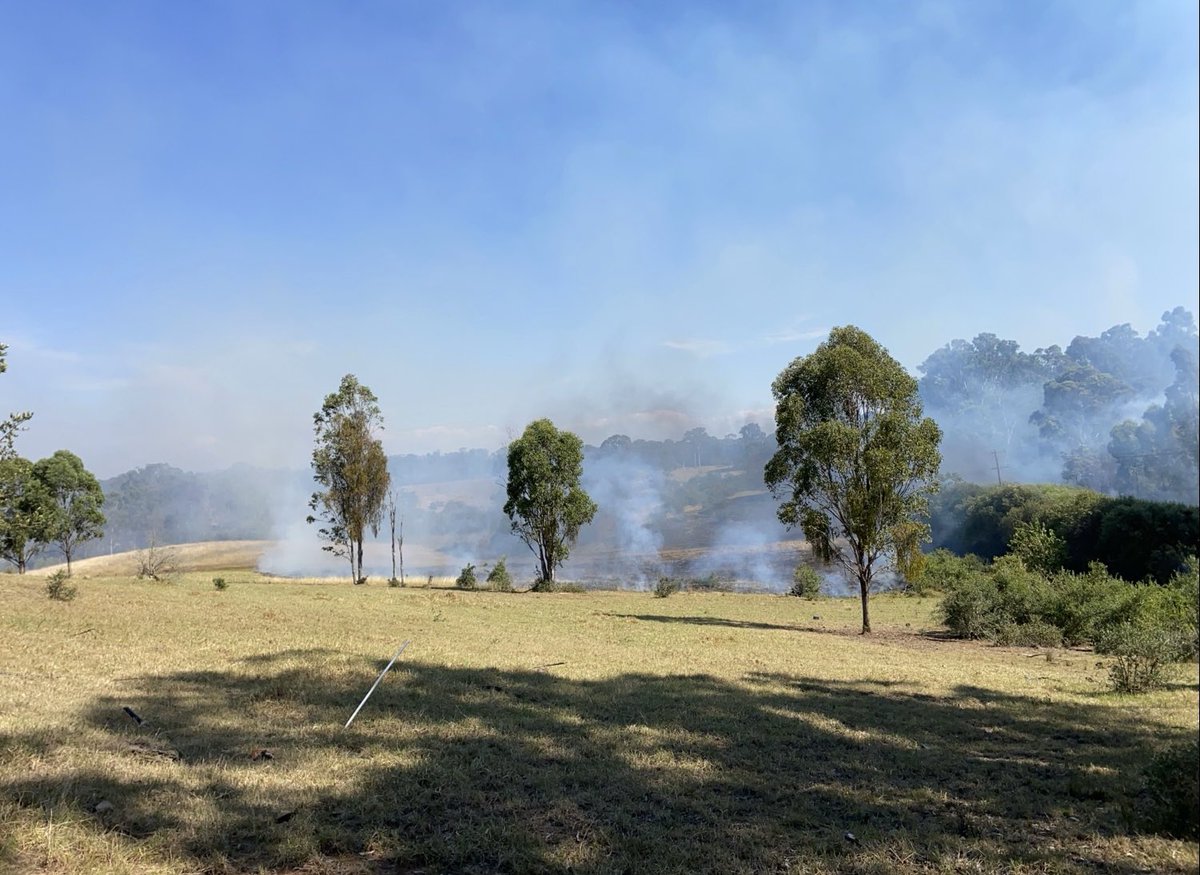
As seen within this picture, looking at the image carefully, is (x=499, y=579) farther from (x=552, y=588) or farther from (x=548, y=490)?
(x=548, y=490)

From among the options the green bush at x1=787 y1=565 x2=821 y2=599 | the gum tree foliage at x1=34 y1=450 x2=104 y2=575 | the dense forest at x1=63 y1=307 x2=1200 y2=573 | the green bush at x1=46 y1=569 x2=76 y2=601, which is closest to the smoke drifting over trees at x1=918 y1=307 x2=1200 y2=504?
the dense forest at x1=63 y1=307 x2=1200 y2=573

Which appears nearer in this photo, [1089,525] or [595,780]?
[595,780]

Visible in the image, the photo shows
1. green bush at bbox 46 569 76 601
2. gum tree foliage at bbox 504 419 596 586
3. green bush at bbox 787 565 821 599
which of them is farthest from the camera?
gum tree foliage at bbox 504 419 596 586

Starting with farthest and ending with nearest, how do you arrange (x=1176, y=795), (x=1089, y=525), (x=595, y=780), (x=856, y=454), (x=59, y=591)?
(x=1089, y=525) < (x=856, y=454) < (x=59, y=591) < (x=595, y=780) < (x=1176, y=795)

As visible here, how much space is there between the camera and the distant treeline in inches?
1324

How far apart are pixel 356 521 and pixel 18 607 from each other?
3048cm

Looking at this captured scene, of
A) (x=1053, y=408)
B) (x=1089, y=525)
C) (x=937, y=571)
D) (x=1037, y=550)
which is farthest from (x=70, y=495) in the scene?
(x=1053, y=408)

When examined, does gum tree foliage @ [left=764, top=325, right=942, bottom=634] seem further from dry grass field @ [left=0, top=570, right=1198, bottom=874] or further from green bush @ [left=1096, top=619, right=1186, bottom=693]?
green bush @ [left=1096, top=619, right=1186, bottom=693]

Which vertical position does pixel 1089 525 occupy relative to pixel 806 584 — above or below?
above

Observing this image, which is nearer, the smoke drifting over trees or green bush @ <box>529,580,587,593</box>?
green bush @ <box>529,580,587,593</box>

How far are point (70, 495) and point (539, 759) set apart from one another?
4359cm

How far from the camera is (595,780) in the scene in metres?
6.80

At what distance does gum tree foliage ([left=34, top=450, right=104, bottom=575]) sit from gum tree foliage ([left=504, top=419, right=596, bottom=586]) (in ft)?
78.6

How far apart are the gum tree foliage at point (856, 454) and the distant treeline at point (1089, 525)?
729 centimetres
